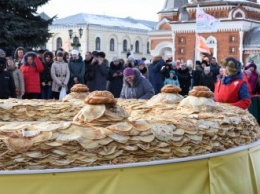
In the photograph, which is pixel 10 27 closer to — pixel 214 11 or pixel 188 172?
pixel 188 172

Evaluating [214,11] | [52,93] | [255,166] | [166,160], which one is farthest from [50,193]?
[214,11]

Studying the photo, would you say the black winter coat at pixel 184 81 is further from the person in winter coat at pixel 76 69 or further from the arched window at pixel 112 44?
the arched window at pixel 112 44

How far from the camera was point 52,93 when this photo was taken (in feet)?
41.4

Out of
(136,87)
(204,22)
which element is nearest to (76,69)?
(136,87)

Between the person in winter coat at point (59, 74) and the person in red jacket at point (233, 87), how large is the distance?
19.6 ft

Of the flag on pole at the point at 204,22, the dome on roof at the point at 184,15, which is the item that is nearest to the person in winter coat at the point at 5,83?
the flag on pole at the point at 204,22

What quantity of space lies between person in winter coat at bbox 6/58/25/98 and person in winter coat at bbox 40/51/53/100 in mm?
1061

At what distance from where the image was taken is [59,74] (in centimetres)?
1234

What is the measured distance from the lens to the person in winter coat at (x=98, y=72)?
13094mm

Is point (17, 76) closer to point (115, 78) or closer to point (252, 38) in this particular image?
point (115, 78)

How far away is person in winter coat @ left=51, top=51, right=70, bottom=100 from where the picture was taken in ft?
40.3

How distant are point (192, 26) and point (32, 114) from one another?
50449mm

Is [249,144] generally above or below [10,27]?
below

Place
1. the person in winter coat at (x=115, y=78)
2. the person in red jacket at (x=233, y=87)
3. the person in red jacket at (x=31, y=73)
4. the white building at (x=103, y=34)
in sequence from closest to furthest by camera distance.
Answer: the person in red jacket at (x=233, y=87)
the person in red jacket at (x=31, y=73)
the person in winter coat at (x=115, y=78)
the white building at (x=103, y=34)
